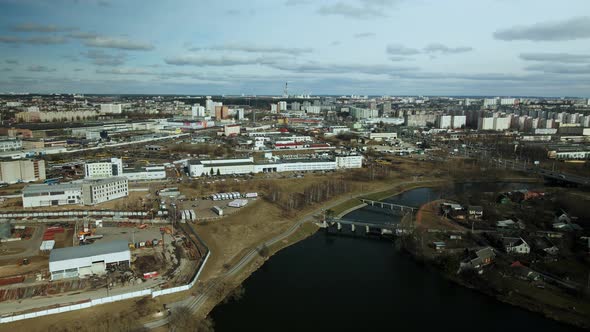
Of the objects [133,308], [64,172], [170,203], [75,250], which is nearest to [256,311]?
[133,308]

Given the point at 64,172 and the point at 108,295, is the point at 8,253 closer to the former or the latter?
the point at 108,295

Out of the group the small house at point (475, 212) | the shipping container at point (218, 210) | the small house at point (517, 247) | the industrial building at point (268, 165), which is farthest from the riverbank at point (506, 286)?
the industrial building at point (268, 165)

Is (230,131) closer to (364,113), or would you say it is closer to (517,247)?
(364,113)

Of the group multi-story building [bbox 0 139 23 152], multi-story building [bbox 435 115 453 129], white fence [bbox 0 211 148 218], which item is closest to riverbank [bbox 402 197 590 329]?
white fence [bbox 0 211 148 218]

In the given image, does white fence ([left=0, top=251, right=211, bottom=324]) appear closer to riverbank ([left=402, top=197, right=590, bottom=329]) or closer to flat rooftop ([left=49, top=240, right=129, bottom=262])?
flat rooftop ([left=49, top=240, right=129, bottom=262])

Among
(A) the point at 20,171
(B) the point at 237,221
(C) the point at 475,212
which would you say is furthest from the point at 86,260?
(A) the point at 20,171

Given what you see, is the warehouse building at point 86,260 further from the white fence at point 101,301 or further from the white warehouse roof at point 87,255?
the white fence at point 101,301

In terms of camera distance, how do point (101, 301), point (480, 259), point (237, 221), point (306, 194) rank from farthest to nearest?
point (306, 194)
point (237, 221)
point (480, 259)
point (101, 301)
